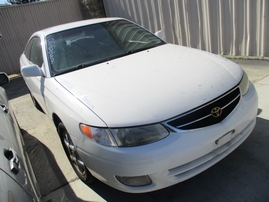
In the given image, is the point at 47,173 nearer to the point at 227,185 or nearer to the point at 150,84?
the point at 150,84

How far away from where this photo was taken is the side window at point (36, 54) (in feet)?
11.3

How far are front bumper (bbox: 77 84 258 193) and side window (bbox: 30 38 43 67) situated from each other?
6.05 feet

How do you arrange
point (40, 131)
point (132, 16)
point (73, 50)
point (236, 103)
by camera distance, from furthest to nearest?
1. point (132, 16)
2. point (40, 131)
3. point (73, 50)
4. point (236, 103)

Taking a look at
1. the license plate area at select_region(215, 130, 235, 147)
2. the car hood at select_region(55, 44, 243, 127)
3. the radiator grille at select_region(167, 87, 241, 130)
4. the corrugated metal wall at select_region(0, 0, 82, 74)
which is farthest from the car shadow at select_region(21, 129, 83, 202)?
the corrugated metal wall at select_region(0, 0, 82, 74)

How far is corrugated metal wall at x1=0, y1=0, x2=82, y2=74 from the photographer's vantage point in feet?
29.9

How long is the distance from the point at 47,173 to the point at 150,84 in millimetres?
1762

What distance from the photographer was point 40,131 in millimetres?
4156

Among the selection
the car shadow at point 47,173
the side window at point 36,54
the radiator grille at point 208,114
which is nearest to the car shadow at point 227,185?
the car shadow at point 47,173

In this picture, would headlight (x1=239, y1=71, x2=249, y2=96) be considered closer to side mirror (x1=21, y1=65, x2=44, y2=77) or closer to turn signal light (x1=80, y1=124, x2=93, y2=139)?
turn signal light (x1=80, y1=124, x2=93, y2=139)

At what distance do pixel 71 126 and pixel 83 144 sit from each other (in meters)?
0.24

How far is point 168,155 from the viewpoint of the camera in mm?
→ 1848

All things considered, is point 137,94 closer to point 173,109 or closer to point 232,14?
point 173,109

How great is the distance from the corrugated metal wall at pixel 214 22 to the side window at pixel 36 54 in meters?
3.81

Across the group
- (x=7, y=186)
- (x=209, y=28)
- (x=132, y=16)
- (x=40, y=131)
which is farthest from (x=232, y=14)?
(x=7, y=186)
